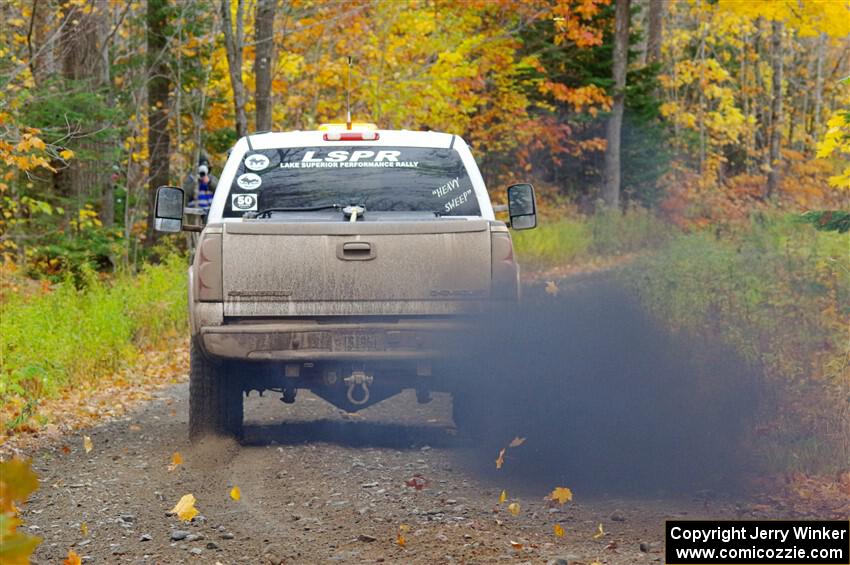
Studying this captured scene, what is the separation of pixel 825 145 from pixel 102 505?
5835 mm

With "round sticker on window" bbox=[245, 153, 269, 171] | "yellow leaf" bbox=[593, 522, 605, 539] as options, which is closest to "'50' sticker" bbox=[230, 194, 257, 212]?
A: "round sticker on window" bbox=[245, 153, 269, 171]

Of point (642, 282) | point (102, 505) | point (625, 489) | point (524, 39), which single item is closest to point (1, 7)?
point (642, 282)

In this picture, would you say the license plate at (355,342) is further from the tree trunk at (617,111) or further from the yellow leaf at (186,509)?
the tree trunk at (617,111)

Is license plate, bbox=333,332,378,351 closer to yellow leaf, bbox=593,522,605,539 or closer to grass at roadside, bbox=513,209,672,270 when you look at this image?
yellow leaf, bbox=593,522,605,539

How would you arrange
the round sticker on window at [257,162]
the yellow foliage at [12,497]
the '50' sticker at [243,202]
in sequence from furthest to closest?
the round sticker on window at [257,162] < the '50' sticker at [243,202] < the yellow foliage at [12,497]

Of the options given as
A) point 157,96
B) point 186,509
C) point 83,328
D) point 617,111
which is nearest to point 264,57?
point 157,96

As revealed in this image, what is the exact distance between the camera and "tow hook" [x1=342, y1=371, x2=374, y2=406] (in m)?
7.85

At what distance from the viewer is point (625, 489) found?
6875 millimetres

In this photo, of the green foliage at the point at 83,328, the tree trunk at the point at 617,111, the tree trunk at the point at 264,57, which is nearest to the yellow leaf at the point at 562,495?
the green foliage at the point at 83,328

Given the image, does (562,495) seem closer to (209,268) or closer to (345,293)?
(345,293)

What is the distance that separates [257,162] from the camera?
884 cm

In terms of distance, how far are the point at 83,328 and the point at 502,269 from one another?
6.88m

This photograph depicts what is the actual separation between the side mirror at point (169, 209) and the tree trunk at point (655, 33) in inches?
1033

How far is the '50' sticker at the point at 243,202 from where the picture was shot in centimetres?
864
